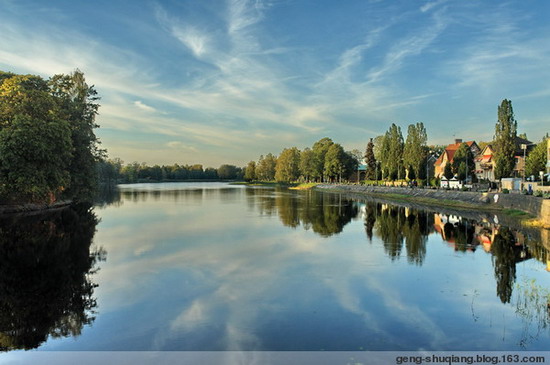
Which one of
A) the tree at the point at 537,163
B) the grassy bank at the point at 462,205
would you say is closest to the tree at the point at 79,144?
the grassy bank at the point at 462,205

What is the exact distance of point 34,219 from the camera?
117ft

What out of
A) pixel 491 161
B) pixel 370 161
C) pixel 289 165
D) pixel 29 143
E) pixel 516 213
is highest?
pixel 370 161

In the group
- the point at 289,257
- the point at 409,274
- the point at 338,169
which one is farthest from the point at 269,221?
the point at 338,169

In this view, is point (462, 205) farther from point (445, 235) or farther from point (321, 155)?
point (321, 155)

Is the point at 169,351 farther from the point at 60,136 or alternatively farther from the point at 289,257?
the point at 60,136

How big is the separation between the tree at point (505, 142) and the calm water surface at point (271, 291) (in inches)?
1120

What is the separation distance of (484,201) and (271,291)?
128 feet

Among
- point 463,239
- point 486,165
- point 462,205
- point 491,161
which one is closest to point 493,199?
point 462,205

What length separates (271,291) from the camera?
49.3 feet

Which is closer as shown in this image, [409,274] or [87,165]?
[409,274]

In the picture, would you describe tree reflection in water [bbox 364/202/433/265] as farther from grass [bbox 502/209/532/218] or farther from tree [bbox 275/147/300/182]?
tree [bbox 275/147/300/182]

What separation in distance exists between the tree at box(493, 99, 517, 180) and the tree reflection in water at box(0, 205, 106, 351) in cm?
5093

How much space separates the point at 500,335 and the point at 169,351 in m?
8.87

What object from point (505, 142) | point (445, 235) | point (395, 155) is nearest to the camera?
point (445, 235)
